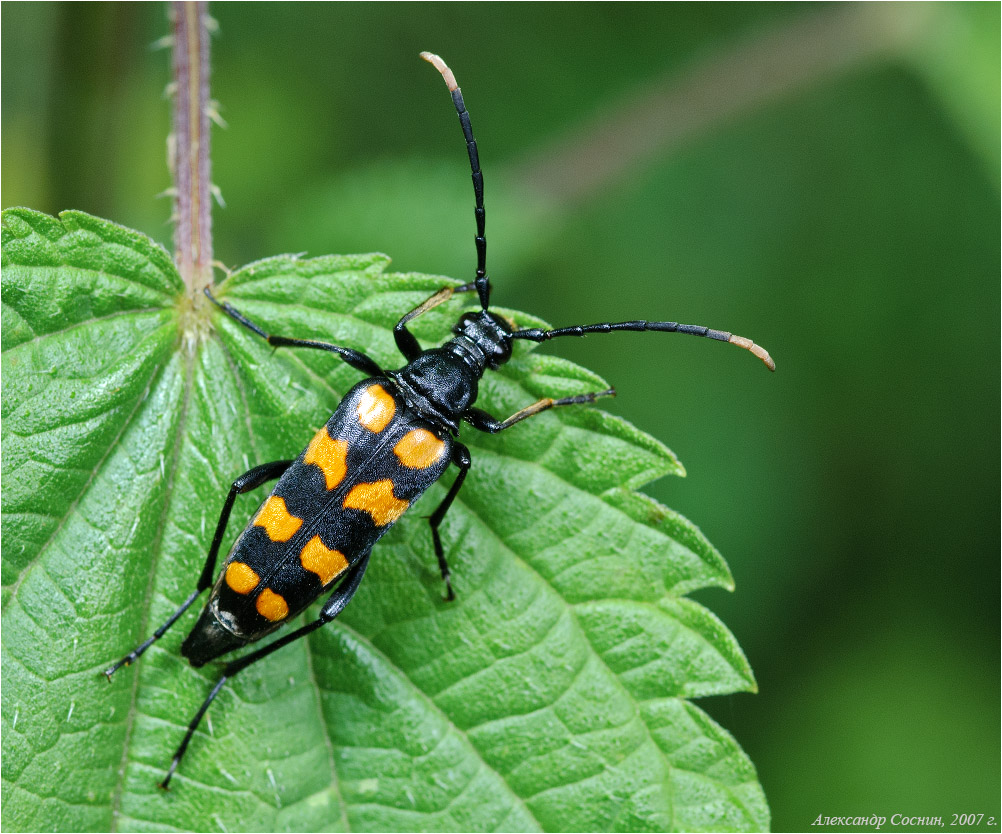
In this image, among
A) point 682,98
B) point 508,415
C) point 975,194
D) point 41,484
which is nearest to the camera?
point 41,484

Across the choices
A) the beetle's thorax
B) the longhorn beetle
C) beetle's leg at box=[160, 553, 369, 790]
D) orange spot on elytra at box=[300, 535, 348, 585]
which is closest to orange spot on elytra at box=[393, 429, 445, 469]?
the longhorn beetle

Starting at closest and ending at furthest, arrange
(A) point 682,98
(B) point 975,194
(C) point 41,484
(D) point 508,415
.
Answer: (C) point 41,484 < (D) point 508,415 < (A) point 682,98 < (B) point 975,194

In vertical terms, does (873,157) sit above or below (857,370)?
above

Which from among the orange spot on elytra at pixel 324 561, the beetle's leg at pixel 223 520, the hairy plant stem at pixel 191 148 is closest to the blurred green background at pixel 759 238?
the hairy plant stem at pixel 191 148

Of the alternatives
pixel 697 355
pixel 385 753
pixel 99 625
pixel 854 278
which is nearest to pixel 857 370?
pixel 854 278

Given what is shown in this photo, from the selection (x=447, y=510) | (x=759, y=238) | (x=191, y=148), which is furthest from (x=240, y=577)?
(x=759, y=238)

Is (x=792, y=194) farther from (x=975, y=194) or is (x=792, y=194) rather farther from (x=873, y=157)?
(x=975, y=194)

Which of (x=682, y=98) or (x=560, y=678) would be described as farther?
(x=682, y=98)
